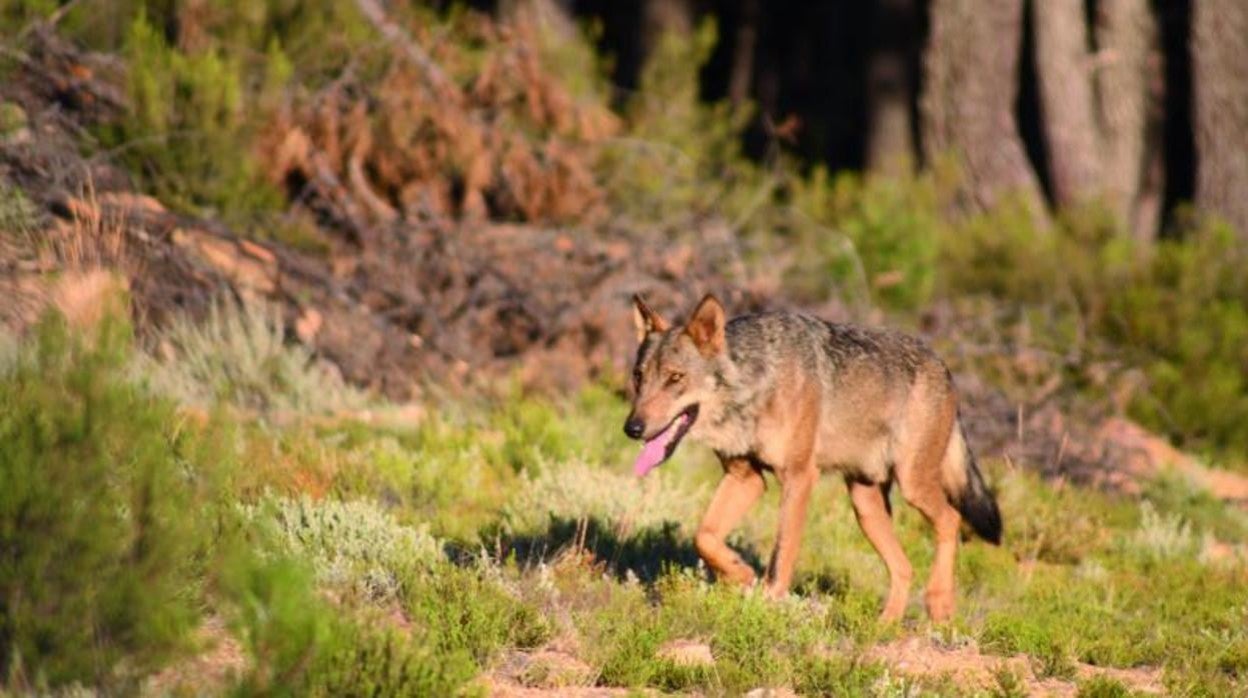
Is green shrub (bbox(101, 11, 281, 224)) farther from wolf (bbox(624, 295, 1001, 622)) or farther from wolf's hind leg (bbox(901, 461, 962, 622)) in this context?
wolf's hind leg (bbox(901, 461, 962, 622))

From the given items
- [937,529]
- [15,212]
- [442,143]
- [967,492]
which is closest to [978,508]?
[967,492]

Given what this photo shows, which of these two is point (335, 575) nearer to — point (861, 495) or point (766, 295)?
point (861, 495)

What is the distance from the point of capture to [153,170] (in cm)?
1262

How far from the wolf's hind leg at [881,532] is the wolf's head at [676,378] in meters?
1.14

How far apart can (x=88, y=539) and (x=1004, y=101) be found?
A: 1480cm

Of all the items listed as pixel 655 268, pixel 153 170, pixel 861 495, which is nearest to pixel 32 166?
pixel 153 170

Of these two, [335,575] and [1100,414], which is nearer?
[335,575]

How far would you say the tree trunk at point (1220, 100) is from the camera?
58.8 feet

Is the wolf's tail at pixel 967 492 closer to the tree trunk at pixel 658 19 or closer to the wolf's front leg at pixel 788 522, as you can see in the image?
the wolf's front leg at pixel 788 522

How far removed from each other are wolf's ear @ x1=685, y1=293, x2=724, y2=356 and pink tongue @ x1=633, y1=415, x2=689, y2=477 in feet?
1.08

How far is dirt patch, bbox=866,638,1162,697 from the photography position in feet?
22.5

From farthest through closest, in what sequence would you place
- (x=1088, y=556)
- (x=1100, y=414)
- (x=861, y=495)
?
(x=1100, y=414) → (x=1088, y=556) → (x=861, y=495)

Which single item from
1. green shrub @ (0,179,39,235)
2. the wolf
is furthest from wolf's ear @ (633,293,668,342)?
green shrub @ (0,179,39,235)

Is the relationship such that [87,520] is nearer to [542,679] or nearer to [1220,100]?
[542,679]
